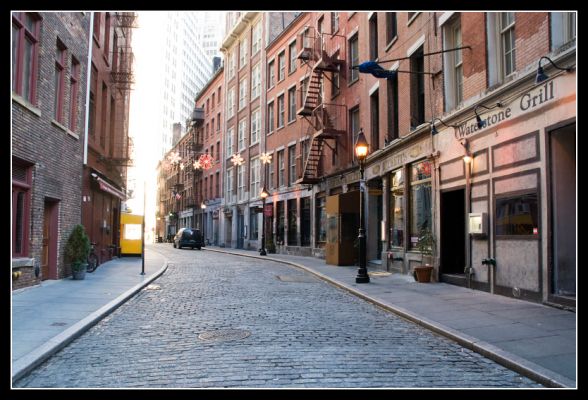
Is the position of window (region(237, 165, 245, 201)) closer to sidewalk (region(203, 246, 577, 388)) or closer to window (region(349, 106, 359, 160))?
window (region(349, 106, 359, 160))

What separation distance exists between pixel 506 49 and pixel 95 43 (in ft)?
46.9

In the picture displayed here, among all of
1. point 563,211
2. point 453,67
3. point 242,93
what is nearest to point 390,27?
point 453,67

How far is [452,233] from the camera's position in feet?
46.6

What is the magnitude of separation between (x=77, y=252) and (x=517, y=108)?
1209cm

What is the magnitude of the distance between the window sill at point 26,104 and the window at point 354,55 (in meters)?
14.3

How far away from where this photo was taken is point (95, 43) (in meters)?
19.1

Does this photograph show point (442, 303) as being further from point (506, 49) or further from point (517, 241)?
point (506, 49)

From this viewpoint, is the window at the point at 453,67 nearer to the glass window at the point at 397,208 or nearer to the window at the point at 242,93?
the glass window at the point at 397,208

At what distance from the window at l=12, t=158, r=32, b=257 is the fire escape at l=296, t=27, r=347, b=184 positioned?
47.6 ft

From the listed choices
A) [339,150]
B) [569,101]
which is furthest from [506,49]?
[339,150]

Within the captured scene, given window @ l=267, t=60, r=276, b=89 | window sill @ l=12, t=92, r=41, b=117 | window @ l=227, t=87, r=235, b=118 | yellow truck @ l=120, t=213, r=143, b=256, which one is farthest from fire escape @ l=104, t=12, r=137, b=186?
window @ l=227, t=87, r=235, b=118

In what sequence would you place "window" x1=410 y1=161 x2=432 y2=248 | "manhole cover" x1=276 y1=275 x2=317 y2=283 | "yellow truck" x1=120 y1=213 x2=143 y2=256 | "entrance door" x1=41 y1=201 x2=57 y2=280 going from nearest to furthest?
"entrance door" x1=41 y1=201 x2=57 y2=280, "window" x1=410 y1=161 x2=432 y2=248, "manhole cover" x1=276 y1=275 x2=317 y2=283, "yellow truck" x1=120 y1=213 x2=143 y2=256

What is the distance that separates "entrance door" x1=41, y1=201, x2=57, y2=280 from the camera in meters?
14.4

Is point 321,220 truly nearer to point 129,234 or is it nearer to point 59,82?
point 129,234
